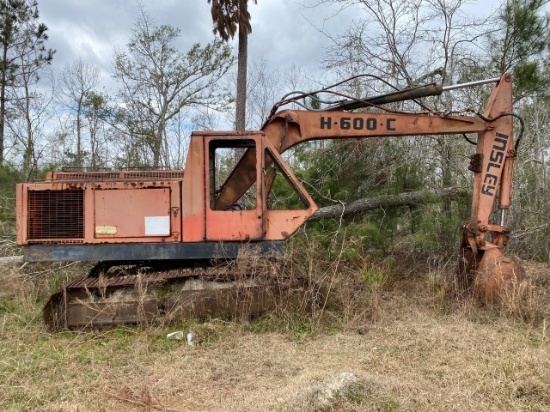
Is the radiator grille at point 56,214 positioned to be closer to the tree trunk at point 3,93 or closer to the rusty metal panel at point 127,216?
the rusty metal panel at point 127,216

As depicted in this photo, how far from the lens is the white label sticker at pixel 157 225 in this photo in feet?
19.2

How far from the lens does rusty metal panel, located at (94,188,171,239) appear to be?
585 cm

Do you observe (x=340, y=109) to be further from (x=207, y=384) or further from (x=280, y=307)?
(x=207, y=384)

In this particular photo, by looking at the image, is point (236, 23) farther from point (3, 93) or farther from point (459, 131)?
point (3, 93)

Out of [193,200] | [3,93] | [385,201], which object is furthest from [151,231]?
[3,93]

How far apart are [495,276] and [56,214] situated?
5.46 metres

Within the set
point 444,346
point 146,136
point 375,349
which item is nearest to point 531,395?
point 444,346

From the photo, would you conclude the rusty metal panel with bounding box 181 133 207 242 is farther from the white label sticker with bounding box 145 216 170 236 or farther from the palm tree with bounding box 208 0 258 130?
the palm tree with bounding box 208 0 258 130

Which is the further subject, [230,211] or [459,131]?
[459,131]

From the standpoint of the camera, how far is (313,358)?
4.68m

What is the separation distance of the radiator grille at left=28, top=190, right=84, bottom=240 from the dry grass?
1156 millimetres

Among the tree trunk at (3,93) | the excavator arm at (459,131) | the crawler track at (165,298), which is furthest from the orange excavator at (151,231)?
the tree trunk at (3,93)

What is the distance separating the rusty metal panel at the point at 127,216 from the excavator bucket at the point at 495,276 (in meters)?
3.97

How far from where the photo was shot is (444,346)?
4.89m
